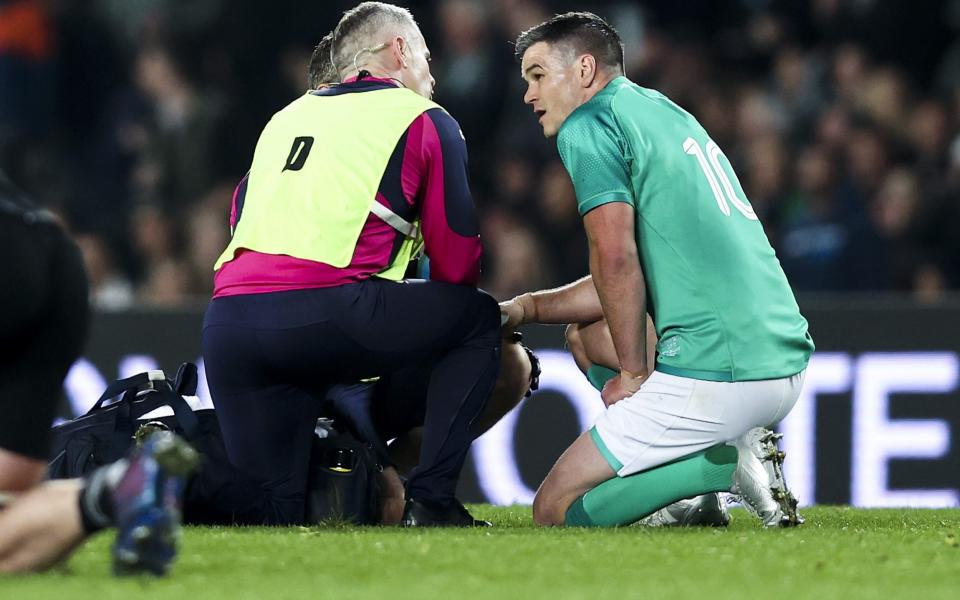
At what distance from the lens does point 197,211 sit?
9.83m

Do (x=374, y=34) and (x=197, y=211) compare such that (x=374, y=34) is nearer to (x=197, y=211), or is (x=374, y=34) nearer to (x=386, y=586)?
(x=386, y=586)

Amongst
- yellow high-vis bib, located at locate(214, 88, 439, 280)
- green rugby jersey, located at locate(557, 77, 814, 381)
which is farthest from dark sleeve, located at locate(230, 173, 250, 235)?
green rugby jersey, located at locate(557, 77, 814, 381)

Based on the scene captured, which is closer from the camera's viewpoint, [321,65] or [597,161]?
[597,161]

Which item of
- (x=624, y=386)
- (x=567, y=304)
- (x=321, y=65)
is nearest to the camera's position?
(x=624, y=386)

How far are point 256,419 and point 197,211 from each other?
555 centimetres

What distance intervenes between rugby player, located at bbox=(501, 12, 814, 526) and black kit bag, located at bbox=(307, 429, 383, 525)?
0.54m

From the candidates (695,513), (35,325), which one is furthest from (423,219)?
(35,325)

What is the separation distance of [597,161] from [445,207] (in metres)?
0.47

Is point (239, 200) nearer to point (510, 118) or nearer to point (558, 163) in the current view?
point (558, 163)

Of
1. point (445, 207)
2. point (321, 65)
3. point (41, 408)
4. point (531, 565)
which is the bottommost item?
point (531, 565)

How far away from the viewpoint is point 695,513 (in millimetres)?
4855

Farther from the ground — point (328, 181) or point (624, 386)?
point (328, 181)

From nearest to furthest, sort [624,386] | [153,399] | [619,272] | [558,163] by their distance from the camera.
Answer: [619,272] → [624,386] → [153,399] → [558,163]

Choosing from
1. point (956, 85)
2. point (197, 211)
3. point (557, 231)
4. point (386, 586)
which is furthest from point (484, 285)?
point (386, 586)
